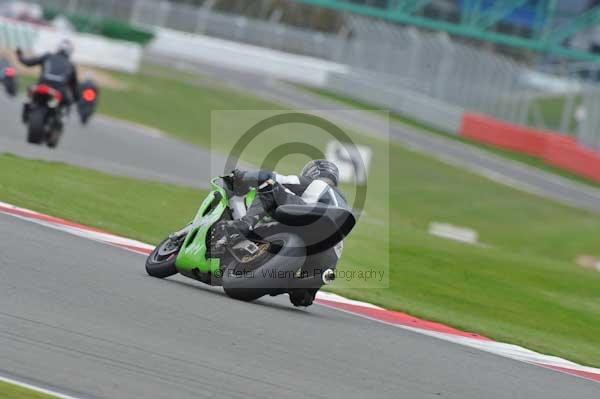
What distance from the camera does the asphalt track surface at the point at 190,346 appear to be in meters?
6.23

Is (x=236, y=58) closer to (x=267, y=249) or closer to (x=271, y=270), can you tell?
(x=267, y=249)

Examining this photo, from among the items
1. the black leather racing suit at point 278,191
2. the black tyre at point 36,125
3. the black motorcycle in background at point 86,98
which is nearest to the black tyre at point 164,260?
the black leather racing suit at point 278,191

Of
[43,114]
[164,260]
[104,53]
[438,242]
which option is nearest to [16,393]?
[164,260]

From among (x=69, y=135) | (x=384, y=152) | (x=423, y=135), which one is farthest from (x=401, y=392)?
(x=423, y=135)

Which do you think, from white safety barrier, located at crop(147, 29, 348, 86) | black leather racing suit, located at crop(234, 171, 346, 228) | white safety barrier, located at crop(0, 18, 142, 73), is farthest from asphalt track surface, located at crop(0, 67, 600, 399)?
white safety barrier, located at crop(147, 29, 348, 86)

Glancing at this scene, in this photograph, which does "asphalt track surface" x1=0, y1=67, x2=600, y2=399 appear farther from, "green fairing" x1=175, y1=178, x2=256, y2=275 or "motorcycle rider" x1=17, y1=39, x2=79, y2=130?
"motorcycle rider" x1=17, y1=39, x2=79, y2=130

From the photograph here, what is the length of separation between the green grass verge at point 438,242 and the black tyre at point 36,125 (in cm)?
203

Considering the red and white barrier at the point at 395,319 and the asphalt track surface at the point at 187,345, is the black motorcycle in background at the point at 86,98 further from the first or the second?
the asphalt track surface at the point at 187,345

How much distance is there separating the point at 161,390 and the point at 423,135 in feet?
117

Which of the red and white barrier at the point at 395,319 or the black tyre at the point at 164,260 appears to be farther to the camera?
the red and white barrier at the point at 395,319

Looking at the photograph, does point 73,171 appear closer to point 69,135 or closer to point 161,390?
point 69,135

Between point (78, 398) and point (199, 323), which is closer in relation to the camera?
point (78, 398)

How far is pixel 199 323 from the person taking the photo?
7836mm

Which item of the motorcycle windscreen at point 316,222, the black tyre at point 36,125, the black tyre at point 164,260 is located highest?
the motorcycle windscreen at point 316,222
